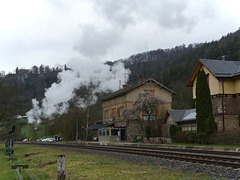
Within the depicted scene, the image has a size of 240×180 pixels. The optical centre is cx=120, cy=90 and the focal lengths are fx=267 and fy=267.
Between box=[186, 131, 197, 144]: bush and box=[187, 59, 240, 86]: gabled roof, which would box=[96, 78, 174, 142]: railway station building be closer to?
box=[187, 59, 240, 86]: gabled roof

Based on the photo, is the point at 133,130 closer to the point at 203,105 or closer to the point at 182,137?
the point at 182,137

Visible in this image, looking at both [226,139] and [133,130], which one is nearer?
[226,139]

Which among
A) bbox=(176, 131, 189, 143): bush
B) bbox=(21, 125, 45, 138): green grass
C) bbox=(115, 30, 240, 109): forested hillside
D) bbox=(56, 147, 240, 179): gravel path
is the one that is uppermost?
bbox=(115, 30, 240, 109): forested hillside

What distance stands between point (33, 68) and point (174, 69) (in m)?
101

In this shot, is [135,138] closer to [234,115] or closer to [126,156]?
[234,115]

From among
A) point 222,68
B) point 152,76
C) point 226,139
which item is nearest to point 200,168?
point 226,139

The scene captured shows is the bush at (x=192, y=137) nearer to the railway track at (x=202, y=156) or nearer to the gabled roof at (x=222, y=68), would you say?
the gabled roof at (x=222, y=68)

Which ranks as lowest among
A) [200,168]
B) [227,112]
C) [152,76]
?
[200,168]

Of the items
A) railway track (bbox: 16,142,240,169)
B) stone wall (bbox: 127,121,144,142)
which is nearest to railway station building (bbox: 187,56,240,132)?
railway track (bbox: 16,142,240,169)

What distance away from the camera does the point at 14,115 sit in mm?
30875

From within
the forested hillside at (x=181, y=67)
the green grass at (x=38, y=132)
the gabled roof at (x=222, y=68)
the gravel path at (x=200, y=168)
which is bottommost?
the green grass at (x=38, y=132)

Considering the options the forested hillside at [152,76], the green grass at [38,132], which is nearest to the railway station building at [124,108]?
the forested hillside at [152,76]

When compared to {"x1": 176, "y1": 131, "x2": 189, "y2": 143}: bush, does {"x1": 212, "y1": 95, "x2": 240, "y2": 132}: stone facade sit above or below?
above

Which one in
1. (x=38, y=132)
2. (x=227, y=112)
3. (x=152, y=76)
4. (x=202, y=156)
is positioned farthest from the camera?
(x=152, y=76)
